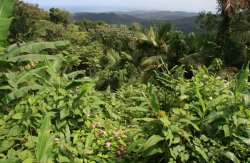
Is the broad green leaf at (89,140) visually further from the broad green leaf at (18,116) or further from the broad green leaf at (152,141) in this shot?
the broad green leaf at (18,116)

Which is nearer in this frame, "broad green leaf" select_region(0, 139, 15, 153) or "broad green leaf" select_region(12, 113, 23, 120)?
"broad green leaf" select_region(0, 139, 15, 153)

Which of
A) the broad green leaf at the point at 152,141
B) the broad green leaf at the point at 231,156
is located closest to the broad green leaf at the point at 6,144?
the broad green leaf at the point at 152,141

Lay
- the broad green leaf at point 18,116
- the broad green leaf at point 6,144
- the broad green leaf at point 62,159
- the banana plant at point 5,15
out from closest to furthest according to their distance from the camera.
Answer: the broad green leaf at point 62,159, the broad green leaf at point 6,144, the broad green leaf at point 18,116, the banana plant at point 5,15

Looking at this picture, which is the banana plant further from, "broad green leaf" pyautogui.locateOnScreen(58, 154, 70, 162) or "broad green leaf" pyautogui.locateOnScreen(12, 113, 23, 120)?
"broad green leaf" pyautogui.locateOnScreen(58, 154, 70, 162)

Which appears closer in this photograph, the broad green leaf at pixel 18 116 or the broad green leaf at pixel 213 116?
the broad green leaf at pixel 213 116

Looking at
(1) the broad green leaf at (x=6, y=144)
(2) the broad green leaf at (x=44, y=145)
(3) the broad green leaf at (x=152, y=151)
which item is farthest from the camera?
(1) the broad green leaf at (x=6, y=144)

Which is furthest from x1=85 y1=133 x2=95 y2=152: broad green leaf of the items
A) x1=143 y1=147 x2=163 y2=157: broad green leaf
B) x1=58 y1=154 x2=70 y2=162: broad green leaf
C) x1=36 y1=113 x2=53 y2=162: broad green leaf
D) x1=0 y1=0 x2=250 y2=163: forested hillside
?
x1=143 y1=147 x2=163 y2=157: broad green leaf

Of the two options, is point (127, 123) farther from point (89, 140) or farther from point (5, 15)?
point (5, 15)

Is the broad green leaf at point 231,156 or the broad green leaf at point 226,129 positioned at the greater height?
the broad green leaf at point 226,129

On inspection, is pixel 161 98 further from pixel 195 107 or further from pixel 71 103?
pixel 71 103

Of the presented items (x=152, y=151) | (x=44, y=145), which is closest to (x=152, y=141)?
(x=152, y=151)

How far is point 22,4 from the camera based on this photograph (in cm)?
3575

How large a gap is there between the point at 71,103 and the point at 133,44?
38.3ft

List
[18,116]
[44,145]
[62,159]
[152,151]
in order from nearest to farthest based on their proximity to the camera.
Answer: [44,145] → [62,159] → [152,151] → [18,116]
